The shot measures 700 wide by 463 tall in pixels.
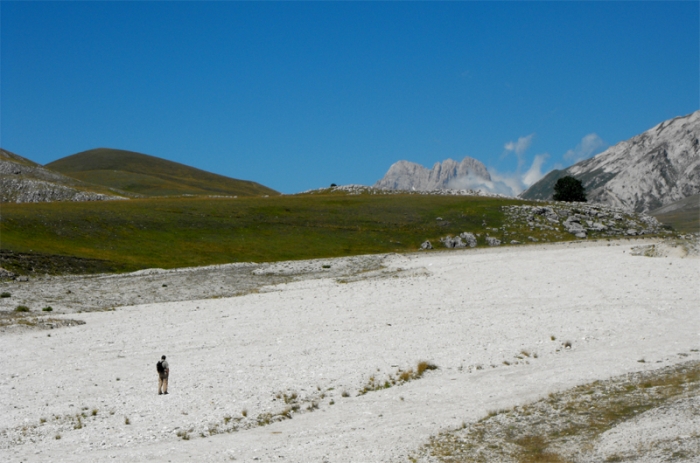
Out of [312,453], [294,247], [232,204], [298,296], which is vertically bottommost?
[312,453]

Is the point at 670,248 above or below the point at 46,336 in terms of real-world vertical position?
above

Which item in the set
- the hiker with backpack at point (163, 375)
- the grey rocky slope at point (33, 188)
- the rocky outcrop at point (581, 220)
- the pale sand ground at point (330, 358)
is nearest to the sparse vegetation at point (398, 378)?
the pale sand ground at point (330, 358)

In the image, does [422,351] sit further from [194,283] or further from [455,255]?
[455,255]

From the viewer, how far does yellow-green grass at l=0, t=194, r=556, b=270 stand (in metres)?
70.4

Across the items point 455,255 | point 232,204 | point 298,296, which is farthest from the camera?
point 232,204

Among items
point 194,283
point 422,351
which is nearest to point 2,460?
point 422,351

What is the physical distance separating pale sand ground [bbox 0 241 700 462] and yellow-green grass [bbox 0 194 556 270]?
28169 millimetres

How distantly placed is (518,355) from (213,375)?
1305 cm

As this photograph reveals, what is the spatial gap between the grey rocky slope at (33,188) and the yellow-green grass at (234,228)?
38.4m

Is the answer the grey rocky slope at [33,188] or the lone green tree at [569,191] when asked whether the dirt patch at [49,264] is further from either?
the lone green tree at [569,191]

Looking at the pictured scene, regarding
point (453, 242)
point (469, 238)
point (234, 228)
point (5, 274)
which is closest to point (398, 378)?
point (5, 274)

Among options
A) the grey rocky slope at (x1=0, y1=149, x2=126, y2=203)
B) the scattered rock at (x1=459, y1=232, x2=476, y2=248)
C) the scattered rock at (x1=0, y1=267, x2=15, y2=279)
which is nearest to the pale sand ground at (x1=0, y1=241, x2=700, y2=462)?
Result: the scattered rock at (x1=0, y1=267, x2=15, y2=279)

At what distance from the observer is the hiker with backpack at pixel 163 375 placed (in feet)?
74.5

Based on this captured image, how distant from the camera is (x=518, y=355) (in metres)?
26.9
